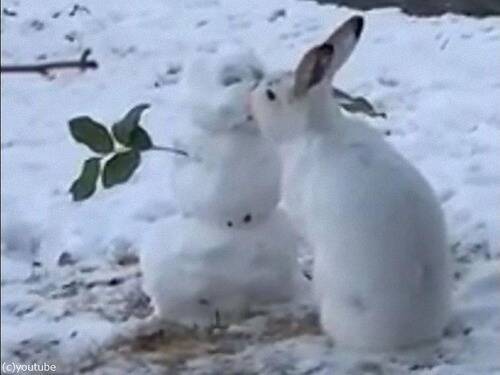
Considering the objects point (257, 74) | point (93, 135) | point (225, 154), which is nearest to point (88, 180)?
point (93, 135)

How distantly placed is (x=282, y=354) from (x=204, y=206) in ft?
0.97

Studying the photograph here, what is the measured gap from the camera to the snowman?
296 cm

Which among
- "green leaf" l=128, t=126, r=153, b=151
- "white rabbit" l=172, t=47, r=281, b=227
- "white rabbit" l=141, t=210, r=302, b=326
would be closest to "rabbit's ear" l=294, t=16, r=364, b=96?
"white rabbit" l=172, t=47, r=281, b=227

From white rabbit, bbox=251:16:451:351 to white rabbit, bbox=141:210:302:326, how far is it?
0.38 feet

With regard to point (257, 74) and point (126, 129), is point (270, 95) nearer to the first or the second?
point (257, 74)

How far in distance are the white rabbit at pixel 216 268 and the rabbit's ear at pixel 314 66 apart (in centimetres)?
27

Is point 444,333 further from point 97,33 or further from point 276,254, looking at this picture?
point 97,33

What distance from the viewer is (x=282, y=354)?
9.64 ft

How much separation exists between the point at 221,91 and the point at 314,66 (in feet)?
0.56

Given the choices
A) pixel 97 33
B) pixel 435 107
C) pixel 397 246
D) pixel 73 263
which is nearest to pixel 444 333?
pixel 397 246

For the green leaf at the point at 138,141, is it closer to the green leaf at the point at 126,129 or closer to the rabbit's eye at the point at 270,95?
the green leaf at the point at 126,129

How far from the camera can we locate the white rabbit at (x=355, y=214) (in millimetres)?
2859


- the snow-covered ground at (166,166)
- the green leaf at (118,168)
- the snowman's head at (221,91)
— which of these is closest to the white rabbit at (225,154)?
the snowman's head at (221,91)

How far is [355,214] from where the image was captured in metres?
2.86
